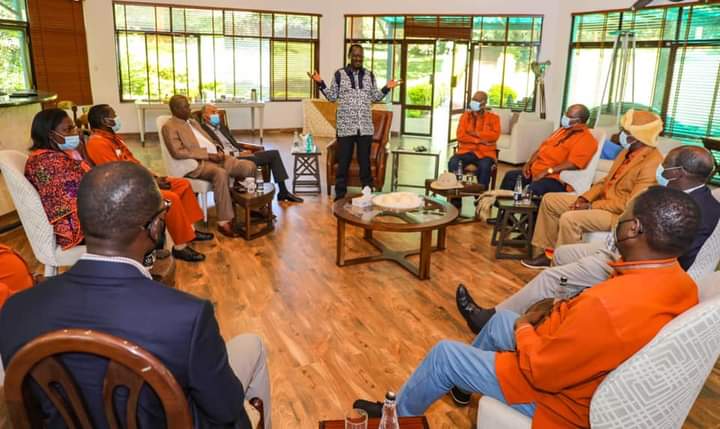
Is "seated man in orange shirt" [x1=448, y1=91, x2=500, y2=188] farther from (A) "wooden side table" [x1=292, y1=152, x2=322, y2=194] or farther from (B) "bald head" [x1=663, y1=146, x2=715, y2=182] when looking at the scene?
(B) "bald head" [x1=663, y1=146, x2=715, y2=182]

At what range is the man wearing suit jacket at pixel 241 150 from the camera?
18.7 ft

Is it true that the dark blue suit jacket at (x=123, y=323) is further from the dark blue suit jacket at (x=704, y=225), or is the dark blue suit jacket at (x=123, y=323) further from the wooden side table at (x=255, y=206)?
the wooden side table at (x=255, y=206)

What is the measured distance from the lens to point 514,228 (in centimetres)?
467

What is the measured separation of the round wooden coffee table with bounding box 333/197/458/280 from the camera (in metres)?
3.85

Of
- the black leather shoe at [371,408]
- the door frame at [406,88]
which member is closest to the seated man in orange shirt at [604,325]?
the black leather shoe at [371,408]

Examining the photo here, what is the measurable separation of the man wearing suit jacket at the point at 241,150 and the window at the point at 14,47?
4535mm

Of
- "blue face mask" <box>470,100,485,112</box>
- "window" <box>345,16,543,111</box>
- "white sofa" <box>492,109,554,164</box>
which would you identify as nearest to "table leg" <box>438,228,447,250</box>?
"blue face mask" <box>470,100,485,112</box>

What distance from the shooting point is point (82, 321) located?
1161 mm

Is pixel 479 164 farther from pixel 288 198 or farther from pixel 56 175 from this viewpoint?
pixel 56 175

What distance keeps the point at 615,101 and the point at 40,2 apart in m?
9.33

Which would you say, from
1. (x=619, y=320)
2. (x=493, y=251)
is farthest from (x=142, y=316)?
(x=493, y=251)

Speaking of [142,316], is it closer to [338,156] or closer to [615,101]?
[338,156]

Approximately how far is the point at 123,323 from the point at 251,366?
2.62 feet

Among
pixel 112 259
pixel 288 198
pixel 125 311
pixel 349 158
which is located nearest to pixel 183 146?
pixel 288 198
